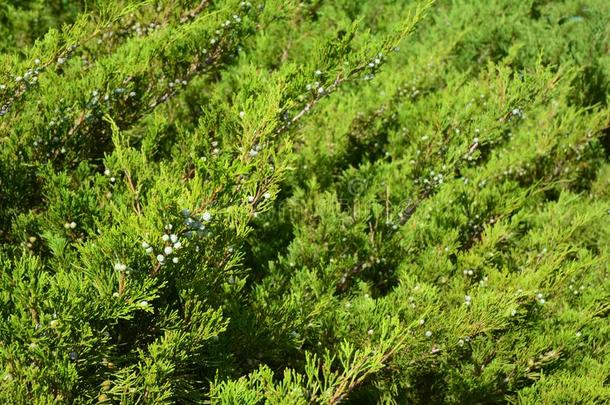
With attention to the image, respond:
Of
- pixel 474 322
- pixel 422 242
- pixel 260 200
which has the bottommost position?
pixel 422 242

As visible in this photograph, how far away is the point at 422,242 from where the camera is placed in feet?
11.2

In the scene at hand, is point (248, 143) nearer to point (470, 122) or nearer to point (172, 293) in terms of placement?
point (172, 293)

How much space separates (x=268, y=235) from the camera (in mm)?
3600

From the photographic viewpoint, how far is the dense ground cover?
1860 mm

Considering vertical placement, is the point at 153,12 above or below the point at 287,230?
above

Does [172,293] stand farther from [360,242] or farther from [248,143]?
[360,242]

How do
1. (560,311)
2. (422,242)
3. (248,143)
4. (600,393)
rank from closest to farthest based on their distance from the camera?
(248,143) → (600,393) → (560,311) → (422,242)

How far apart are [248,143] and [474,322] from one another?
1252mm

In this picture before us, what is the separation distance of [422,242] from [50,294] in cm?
222

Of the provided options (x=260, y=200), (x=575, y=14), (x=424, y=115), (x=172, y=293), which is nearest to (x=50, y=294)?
(x=172, y=293)

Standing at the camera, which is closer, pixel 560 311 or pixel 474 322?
pixel 474 322

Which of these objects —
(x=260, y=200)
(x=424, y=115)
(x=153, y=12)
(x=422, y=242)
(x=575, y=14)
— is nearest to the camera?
(x=260, y=200)

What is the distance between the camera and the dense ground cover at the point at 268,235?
1.86 meters

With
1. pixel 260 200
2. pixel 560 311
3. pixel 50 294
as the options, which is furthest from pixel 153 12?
pixel 560 311
